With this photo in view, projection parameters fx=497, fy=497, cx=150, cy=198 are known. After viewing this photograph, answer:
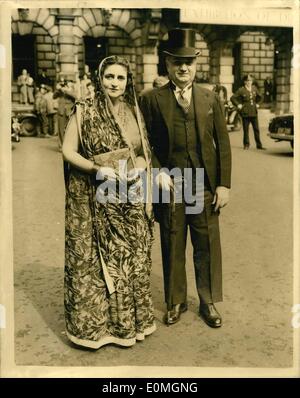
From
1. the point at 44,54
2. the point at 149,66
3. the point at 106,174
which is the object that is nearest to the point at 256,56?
the point at 149,66

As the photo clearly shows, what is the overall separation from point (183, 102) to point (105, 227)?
0.82 metres

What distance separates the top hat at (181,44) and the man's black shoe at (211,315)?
1466mm

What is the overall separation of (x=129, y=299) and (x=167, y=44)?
1.41 m

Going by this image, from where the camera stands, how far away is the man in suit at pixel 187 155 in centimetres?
275

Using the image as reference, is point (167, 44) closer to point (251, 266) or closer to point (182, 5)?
point (182, 5)

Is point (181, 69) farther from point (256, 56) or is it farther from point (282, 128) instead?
point (256, 56)

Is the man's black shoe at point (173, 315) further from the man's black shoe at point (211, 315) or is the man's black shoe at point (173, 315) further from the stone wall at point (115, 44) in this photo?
the stone wall at point (115, 44)

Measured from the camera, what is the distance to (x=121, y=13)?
45.0 feet

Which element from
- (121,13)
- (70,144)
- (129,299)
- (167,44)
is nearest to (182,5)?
(167,44)

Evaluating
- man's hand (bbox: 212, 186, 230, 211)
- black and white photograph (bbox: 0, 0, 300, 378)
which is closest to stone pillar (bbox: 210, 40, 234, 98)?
black and white photograph (bbox: 0, 0, 300, 378)

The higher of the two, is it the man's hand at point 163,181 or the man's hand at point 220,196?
the man's hand at point 163,181

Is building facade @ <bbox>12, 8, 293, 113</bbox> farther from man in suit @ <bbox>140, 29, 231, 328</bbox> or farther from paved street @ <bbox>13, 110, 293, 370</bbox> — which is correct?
man in suit @ <bbox>140, 29, 231, 328</bbox>

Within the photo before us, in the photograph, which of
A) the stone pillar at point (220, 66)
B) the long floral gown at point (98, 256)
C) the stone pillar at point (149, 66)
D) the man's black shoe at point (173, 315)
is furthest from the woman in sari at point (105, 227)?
the stone pillar at point (220, 66)

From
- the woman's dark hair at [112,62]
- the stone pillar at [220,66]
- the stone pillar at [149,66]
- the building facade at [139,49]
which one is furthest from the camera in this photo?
the stone pillar at [220,66]
